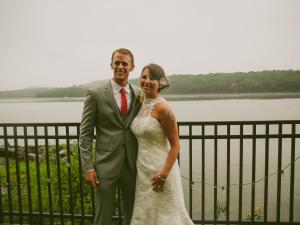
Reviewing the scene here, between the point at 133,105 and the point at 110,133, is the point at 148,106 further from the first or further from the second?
the point at 110,133

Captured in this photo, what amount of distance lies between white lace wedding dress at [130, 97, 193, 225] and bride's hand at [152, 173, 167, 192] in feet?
0.20

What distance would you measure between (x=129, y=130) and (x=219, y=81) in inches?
1408

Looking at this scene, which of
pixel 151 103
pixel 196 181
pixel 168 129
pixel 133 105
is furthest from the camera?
pixel 196 181

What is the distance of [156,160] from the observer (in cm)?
301

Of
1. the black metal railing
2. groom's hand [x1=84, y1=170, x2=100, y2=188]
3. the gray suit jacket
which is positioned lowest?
the black metal railing

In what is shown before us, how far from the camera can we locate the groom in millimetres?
2980

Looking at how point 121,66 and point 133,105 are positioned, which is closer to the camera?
point 121,66

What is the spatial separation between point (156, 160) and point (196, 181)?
2.44 m

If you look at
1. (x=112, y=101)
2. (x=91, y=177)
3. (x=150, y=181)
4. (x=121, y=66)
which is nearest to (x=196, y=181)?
(x=150, y=181)

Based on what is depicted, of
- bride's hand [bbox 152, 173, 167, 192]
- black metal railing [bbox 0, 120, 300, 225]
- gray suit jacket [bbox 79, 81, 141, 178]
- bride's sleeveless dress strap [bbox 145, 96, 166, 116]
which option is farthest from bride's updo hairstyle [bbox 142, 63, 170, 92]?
black metal railing [bbox 0, 120, 300, 225]

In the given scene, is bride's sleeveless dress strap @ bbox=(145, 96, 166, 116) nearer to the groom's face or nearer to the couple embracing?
the couple embracing

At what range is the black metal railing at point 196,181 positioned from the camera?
3.81 metres

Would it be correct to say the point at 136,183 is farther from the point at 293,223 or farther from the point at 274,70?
the point at 274,70

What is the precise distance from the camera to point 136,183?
315 centimetres
